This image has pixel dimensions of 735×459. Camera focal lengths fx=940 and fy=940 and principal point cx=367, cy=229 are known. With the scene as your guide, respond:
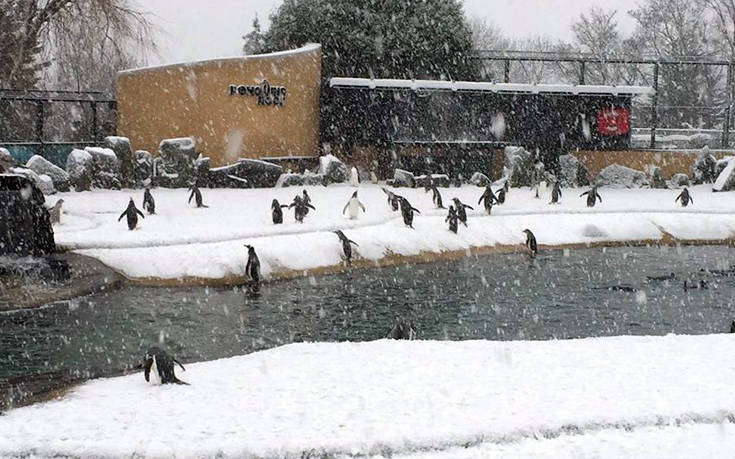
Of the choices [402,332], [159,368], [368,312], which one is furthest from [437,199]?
[159,368]

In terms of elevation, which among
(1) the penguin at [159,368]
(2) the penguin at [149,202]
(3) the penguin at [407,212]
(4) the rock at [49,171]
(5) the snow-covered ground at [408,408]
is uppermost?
(4) the rock at [49,171]

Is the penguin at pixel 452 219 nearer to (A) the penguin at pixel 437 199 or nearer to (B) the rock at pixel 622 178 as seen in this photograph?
(A) the penguin at pixel 437 199

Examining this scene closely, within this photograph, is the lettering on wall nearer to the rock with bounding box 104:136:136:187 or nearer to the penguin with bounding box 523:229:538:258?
the rock with bounding box 104:136:136:187

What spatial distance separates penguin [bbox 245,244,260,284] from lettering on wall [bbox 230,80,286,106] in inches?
613

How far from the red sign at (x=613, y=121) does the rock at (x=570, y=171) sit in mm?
2423

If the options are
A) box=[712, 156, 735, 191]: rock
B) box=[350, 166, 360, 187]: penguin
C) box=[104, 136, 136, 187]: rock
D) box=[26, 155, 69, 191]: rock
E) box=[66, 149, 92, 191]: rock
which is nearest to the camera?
box=[26, 155, 69, 191]: rock

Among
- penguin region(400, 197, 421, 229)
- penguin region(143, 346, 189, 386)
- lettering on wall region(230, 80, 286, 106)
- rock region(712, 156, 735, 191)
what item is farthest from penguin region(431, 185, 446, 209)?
penguin region(143, 346, 189, 386)

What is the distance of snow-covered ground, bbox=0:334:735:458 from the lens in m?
8.27

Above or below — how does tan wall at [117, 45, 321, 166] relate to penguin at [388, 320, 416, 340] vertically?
above

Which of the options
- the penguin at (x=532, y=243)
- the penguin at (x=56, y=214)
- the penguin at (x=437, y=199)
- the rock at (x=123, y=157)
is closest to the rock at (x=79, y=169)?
the rock at (x=123, y=157)

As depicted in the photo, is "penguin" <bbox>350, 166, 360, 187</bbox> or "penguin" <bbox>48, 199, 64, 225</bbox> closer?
"penguin" <bbox>48, 199, 64, 225</bbox>

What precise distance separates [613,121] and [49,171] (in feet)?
68.7

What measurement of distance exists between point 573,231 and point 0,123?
70.8 feet

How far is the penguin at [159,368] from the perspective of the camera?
10.1 m
